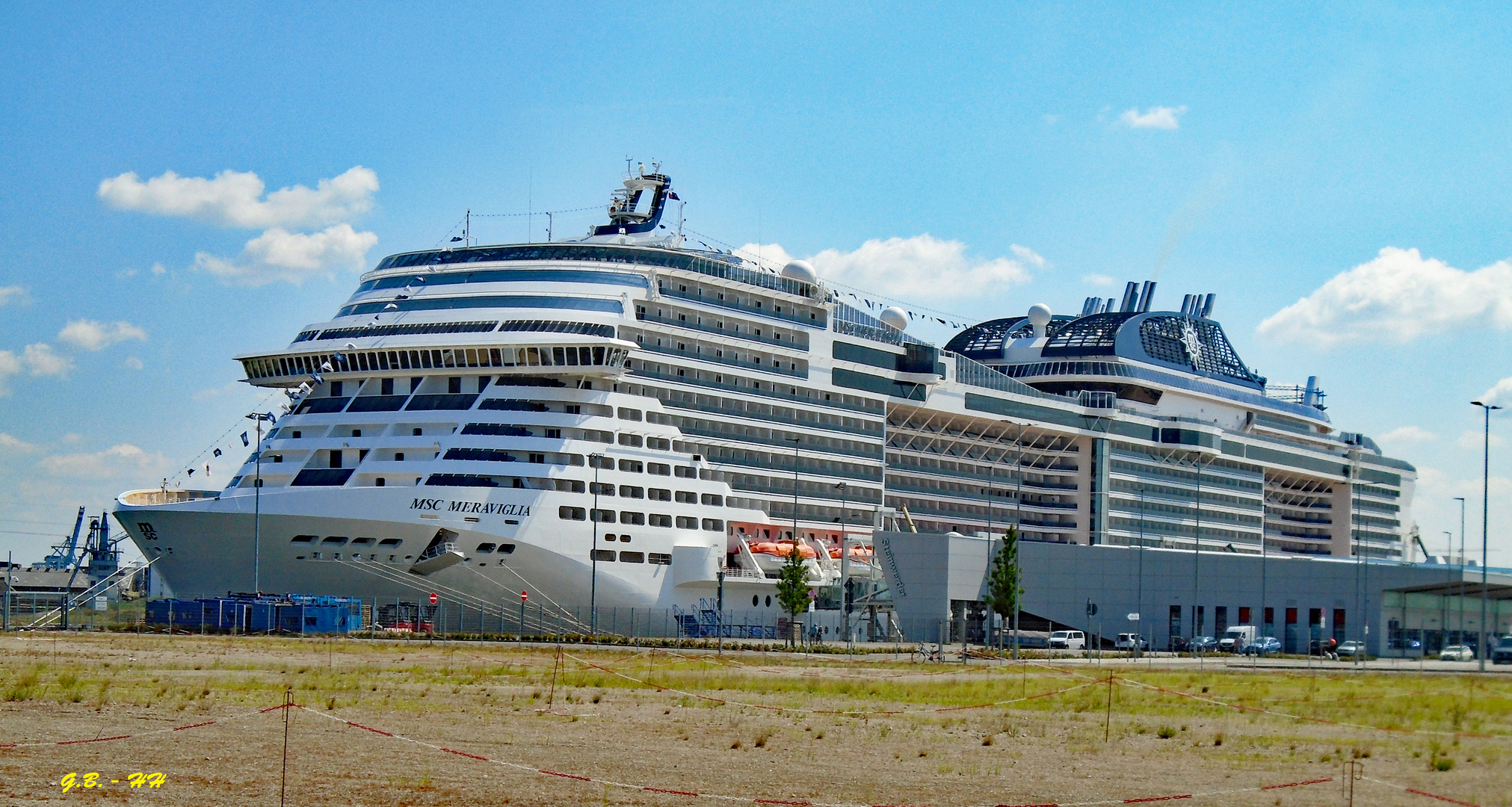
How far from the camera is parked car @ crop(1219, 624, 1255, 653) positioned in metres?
76.6

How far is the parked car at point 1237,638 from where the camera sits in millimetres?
76625

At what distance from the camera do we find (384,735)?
26.5 meters

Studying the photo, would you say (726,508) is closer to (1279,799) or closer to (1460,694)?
(1460,694)

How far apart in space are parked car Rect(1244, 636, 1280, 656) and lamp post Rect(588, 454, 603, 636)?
29.8m

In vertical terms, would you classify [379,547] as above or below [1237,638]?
above

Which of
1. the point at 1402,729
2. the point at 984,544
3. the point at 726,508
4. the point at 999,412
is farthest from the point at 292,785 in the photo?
the point at 999,412

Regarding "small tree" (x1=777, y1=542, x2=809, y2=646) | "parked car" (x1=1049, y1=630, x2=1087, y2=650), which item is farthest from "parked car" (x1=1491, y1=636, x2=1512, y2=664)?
"small tree" (x1=777, y1=542, x2=809, y2=646)

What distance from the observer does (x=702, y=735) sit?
28.7 m

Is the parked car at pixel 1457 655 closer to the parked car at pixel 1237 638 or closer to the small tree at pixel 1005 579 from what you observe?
the parked car at pixel 1237 638

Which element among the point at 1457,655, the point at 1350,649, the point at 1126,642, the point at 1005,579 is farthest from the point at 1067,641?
the point at 1457,655

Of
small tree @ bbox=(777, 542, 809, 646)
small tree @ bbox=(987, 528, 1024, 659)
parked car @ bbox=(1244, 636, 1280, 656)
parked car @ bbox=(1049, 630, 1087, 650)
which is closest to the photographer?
small tree @ bbox=(777, 542, 809, 646)

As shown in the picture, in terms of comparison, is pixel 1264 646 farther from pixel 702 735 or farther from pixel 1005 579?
pixel 702 735

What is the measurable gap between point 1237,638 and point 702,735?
55437 mm

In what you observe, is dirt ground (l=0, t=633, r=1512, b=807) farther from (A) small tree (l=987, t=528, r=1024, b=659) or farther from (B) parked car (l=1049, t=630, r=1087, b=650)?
(B) parked car (l=1049, t=630, r=1087, b=650)
